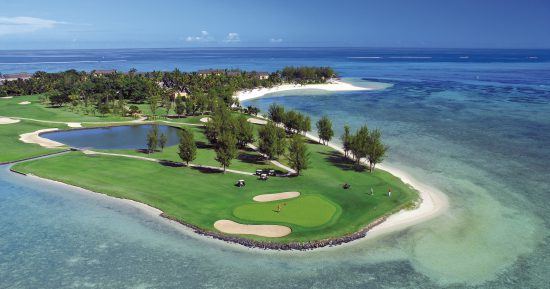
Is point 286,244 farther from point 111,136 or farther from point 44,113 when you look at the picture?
point 44,113

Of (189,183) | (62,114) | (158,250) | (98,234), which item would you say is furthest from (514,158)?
(62,114)

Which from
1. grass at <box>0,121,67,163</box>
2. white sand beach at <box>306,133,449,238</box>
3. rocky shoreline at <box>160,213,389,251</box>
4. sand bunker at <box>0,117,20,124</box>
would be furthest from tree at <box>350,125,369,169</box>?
sand bunker at <box>0,117,20,124</box>

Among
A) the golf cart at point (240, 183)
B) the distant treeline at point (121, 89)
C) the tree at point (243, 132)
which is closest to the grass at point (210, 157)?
the tree at point (243, 132)

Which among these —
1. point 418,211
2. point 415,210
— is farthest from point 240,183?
point 418,211

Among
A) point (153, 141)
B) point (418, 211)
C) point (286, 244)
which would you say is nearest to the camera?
point (286, 244)

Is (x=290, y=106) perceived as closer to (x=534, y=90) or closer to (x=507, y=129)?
(x=507, y=129)

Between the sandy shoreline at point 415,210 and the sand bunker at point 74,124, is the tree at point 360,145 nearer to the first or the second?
the sandy shoreline at point 415,210
